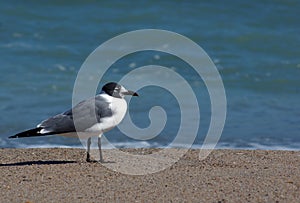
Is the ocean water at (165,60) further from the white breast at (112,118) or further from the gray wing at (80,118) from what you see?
the gray wing at (80,118)

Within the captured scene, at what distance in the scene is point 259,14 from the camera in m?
15.2

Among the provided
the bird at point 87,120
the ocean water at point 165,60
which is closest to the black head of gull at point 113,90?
the bird at point 87,120

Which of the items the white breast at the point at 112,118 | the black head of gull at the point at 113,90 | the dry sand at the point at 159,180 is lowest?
the dry sand at the point at 159,180

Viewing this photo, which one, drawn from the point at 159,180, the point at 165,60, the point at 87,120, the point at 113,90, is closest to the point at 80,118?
the point at 87,120

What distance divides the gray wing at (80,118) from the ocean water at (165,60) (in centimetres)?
176

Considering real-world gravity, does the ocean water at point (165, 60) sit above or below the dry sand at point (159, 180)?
above

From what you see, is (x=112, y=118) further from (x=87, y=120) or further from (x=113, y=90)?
(x=113, y=90)

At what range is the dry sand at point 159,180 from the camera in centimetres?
607

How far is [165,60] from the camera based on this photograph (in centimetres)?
1342

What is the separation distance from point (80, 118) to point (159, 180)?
1.11m

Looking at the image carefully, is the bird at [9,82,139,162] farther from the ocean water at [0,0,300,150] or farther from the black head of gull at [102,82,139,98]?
the ocean water at [0,0,300,150]

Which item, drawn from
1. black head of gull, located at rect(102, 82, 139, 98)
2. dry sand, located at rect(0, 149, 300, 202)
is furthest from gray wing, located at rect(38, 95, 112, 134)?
dry sand, located at rect(0, 149, 300, 202)

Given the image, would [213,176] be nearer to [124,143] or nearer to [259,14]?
[124,143]

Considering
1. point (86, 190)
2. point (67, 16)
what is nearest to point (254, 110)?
point (86, 190)
